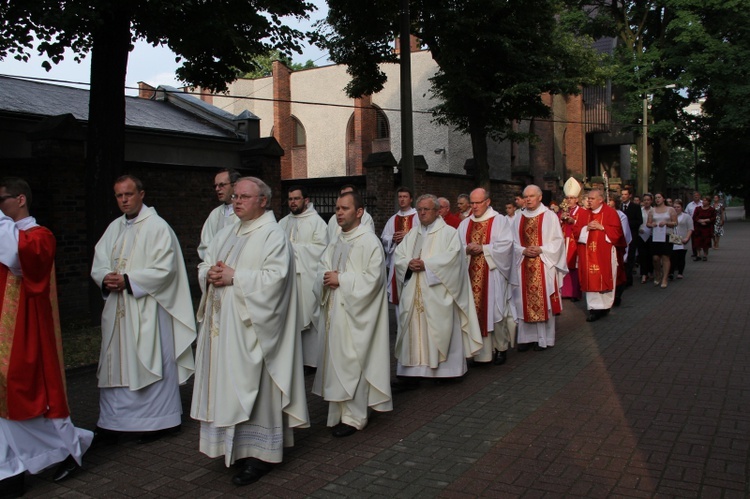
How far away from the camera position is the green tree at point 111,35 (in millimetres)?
9008

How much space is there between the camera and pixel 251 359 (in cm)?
461

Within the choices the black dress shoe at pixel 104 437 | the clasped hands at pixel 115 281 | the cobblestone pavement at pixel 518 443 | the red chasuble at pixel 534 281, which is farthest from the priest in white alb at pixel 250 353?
the red chasuble at pixel 534 281

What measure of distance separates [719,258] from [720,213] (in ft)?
20.5

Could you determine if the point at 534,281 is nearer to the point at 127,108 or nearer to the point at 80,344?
the point at 80,344

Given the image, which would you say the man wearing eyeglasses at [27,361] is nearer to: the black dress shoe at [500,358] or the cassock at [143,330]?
the cassock at [143,330]

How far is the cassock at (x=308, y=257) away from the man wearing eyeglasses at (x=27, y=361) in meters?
3.33

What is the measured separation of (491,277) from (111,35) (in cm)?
640

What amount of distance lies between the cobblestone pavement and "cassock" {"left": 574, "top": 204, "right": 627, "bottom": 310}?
9.45 ft

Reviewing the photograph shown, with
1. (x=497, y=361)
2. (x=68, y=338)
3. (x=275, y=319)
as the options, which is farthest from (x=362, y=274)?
(x=68, y=338)

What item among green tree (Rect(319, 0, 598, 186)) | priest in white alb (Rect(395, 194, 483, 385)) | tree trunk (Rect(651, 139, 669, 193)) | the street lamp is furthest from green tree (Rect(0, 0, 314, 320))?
tree trunk (Rect(651, 139, 669, 193))

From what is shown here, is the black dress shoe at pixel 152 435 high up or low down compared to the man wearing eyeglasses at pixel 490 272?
down

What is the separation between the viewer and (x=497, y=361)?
813 cm

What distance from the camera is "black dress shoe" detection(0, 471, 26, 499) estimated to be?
4391 mm

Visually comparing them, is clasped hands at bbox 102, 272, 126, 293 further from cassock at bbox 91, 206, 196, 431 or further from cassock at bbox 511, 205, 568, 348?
cassock at bbox 511, 205, 568, 348
